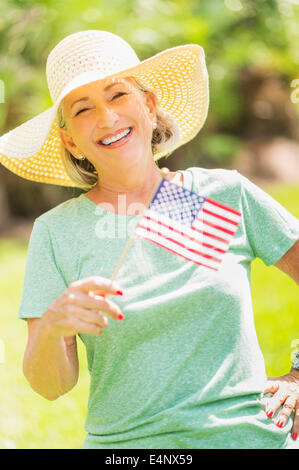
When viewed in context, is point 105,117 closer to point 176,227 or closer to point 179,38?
point 176,227

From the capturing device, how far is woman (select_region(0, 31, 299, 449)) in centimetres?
186

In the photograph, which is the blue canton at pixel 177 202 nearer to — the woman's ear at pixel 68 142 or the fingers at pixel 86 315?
the woman's ear at pixel 68 142

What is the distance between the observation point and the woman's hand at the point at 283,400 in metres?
1.97

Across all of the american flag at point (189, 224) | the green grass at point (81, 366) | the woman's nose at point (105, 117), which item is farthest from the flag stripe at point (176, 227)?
the green grass at point (81, 366)

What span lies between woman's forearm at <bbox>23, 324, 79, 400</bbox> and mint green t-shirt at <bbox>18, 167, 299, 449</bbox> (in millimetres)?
92

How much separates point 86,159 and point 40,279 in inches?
19.7

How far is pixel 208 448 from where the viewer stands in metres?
1.84

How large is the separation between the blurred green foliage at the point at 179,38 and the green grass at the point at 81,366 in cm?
325

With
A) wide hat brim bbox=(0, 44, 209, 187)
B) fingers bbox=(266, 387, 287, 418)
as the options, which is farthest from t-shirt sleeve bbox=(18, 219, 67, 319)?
fingers bbox=(266, 387, 287, 418)

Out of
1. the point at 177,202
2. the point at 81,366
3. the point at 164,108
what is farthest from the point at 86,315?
the point at 81,366

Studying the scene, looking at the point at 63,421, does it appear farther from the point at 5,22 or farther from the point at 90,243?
the point at 5,22

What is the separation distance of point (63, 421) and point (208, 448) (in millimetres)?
1826

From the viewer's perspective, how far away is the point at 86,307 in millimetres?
1626
